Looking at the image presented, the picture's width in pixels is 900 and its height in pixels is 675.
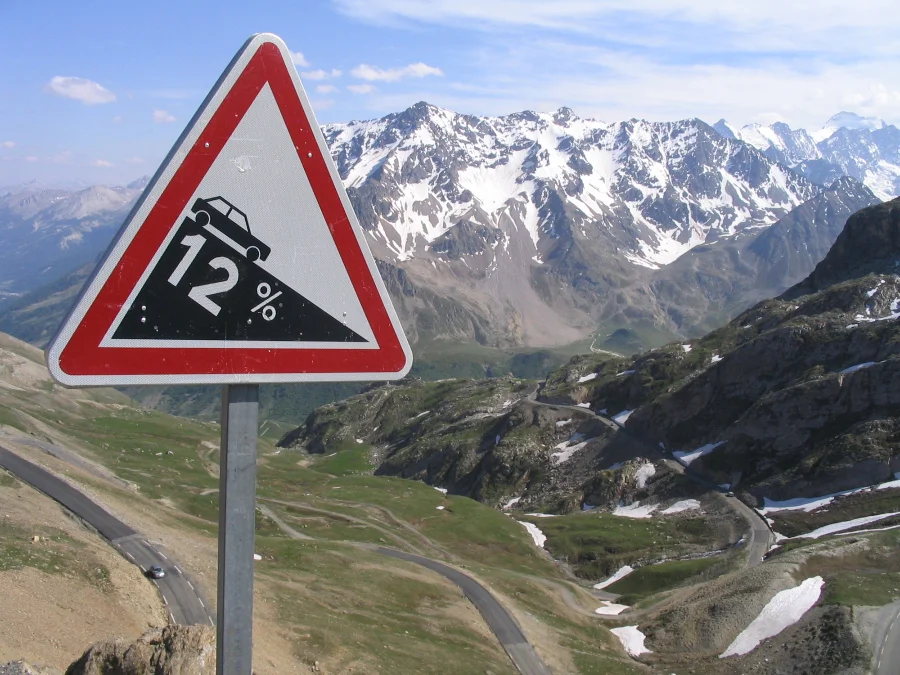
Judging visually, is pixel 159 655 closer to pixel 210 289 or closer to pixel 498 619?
pixel 210 289

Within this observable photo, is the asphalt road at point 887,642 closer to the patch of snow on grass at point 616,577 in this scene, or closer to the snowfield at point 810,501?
the patch of snow on grass at point 616,577

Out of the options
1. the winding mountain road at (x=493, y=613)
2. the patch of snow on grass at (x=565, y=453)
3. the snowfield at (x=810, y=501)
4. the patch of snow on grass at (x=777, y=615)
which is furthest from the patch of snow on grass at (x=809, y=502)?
the winding mountain road at (x=493, y=613)

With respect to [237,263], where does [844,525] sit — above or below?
below

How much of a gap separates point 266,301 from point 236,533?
1644 mm

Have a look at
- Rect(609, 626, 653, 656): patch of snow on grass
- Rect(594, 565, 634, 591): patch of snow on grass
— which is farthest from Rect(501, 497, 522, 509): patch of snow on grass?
Rect(609, 626, 653, 656): patch of snow on grass

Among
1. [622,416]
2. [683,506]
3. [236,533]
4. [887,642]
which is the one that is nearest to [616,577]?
[683,506]

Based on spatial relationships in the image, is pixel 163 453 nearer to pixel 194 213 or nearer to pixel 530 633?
pixel 530 633

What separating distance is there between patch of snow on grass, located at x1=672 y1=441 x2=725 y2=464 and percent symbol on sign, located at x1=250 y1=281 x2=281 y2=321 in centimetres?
12433

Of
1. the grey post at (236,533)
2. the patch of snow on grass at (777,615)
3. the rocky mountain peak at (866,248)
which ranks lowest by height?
the patch of snow on grass at (777,615)

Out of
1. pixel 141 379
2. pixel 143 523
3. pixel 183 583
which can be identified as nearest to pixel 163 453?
pixel 143 523

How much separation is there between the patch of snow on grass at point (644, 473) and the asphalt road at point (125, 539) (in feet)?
296

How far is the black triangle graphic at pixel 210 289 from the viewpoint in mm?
4703

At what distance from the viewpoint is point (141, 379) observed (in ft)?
15.6

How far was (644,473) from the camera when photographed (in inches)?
4774
